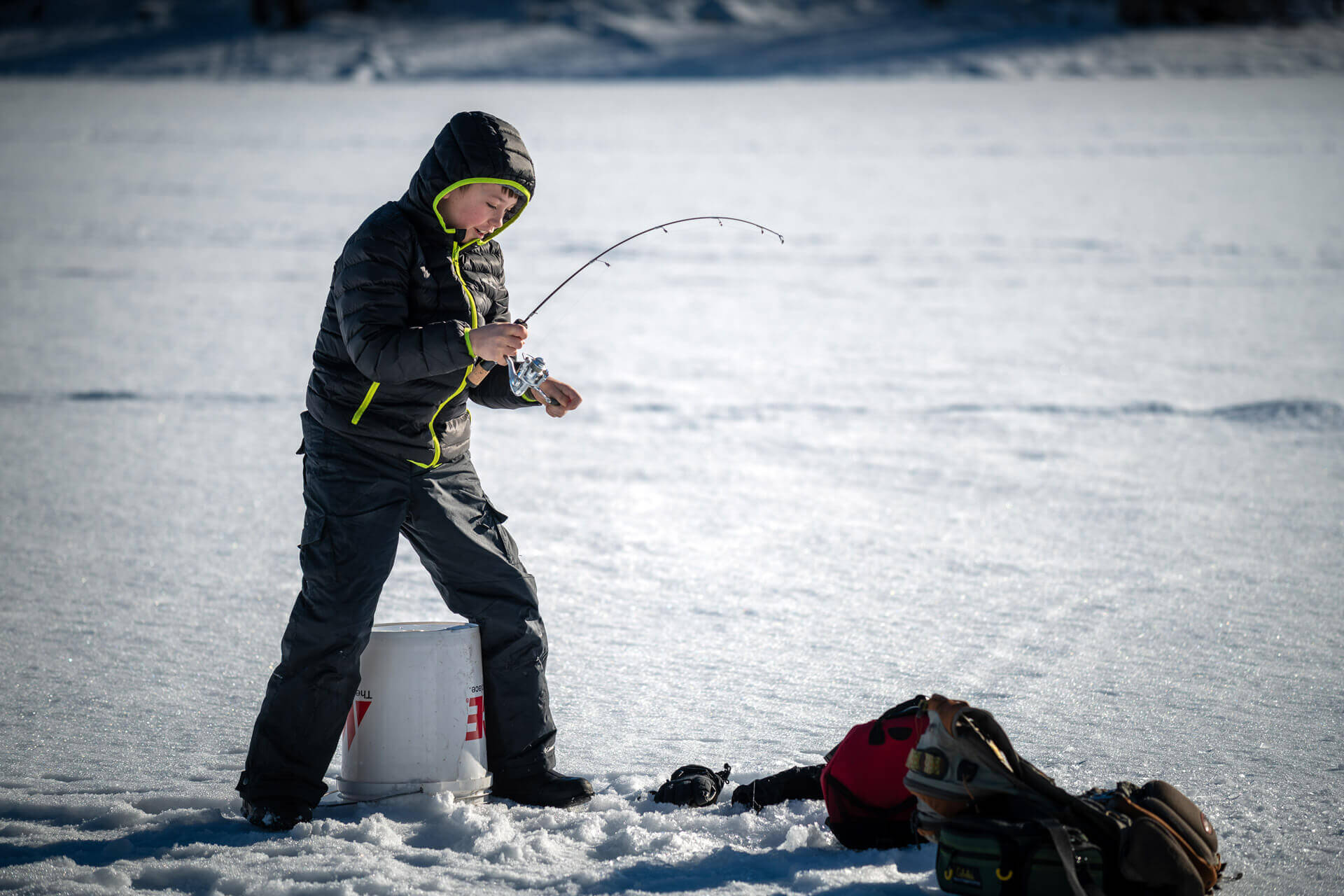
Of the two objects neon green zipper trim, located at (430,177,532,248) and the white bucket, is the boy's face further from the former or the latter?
the white bucket

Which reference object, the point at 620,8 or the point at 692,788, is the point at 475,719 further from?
the point at 620,8

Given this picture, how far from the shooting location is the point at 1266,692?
11.4ft

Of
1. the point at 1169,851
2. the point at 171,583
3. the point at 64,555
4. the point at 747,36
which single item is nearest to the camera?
the point at 1169,851

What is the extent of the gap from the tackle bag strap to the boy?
3.42 feet

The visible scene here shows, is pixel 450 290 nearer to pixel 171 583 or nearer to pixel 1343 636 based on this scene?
pixel 171 583

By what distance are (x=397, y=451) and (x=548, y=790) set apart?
82 cm

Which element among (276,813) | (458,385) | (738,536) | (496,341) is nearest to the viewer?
(496,341)

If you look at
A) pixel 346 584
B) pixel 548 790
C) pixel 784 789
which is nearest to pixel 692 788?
pixel 784 789

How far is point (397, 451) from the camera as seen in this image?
2732 millimetres

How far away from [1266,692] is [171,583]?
3.45 metres

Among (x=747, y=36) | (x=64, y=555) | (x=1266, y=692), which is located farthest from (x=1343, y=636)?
(x=747, y=36)

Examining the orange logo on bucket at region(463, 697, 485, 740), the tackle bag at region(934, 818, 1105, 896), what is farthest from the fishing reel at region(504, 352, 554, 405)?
the tackle bag at region(934, 818, 1105, 896)

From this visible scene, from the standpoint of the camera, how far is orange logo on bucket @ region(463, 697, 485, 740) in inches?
111

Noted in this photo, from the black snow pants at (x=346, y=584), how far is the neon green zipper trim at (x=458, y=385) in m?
0.03
